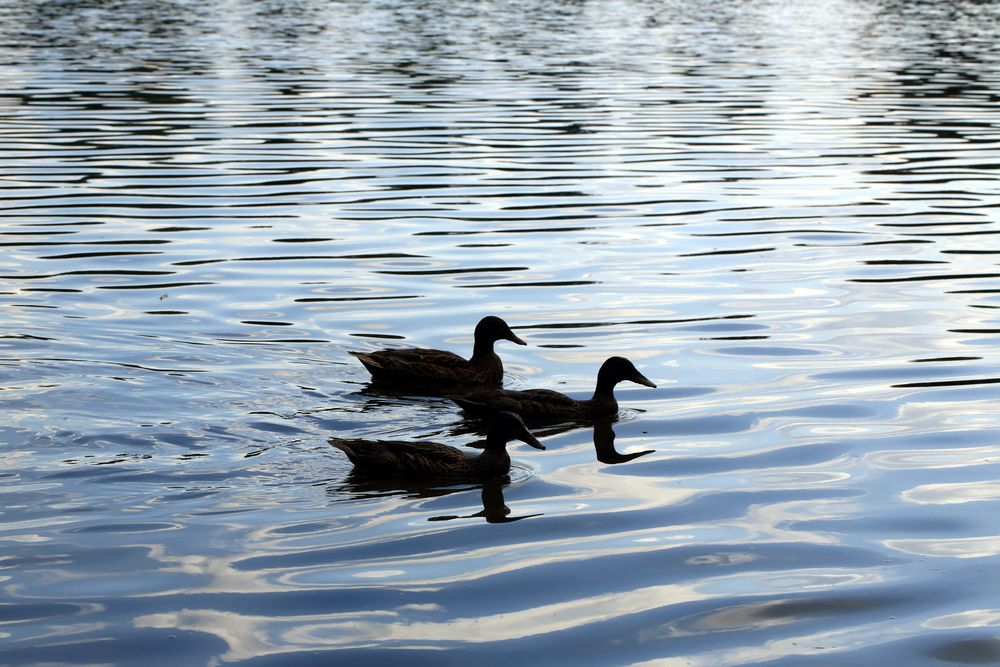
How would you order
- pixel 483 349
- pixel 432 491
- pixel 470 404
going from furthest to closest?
1. pixel 483 349
2. pixel 470 404
3. pixel 432 491

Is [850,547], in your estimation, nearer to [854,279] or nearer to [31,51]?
[854,279]

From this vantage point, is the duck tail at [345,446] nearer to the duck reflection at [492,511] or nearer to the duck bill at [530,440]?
the duck reflection at [492,511]

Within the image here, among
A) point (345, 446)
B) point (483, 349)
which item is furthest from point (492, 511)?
point (483, 349)

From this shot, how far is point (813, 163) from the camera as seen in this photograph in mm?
23562

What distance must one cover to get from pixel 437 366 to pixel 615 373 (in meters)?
1.42

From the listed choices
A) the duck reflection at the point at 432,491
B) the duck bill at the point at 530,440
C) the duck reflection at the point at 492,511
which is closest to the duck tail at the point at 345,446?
the duck reflection at the point at 432,491

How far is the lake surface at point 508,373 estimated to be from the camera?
7.44m

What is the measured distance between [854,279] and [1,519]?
9.72 metres

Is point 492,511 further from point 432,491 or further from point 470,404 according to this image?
point 470,404

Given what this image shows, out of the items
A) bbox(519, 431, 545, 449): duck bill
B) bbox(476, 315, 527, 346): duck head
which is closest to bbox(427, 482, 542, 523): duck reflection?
bbox(519, 431, 545, 449): duck bill

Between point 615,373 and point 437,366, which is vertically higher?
point 615,373

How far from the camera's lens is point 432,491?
947 centimetres

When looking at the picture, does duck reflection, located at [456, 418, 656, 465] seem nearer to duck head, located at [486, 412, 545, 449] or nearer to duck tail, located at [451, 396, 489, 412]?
duck tail, located at [451, 396, 489, 412]

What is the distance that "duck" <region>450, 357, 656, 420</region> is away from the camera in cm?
1112
